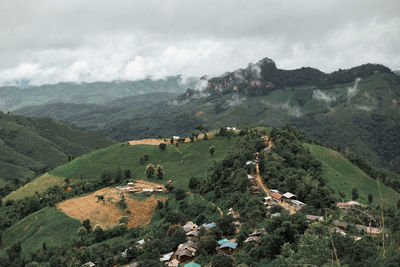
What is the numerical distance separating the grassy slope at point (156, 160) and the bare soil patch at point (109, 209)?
15.5 metres

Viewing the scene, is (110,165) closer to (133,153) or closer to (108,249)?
(133,153)

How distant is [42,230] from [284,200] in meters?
71.1

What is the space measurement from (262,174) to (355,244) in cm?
5449

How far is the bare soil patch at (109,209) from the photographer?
88312mm

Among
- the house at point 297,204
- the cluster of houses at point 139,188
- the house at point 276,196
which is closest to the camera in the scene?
the house at point 297,204

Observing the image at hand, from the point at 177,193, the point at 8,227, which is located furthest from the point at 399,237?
the point at 8,227

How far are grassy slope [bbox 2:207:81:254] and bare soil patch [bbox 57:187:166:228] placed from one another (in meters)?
3.03

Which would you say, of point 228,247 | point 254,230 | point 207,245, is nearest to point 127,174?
point 207,245

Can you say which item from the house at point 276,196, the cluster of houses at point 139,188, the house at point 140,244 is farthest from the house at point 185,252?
the cluster of houses at point 139,188

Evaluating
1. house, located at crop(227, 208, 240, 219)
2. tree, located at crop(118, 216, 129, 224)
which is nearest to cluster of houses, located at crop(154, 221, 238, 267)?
house, located at crop(227, 208, 240, 219)

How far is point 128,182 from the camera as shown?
108m

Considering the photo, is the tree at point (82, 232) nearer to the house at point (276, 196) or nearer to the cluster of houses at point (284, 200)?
the cluster of houses at point (284, 200)

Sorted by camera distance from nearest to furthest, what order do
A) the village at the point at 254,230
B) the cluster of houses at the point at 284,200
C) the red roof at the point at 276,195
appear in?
1. the village at the point at 254,230
2. the cluster of houses at the point at 284,200
3. the red roof at the point at 276,195

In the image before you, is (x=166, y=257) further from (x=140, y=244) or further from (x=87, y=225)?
(x=87, y=225)
